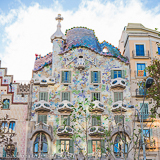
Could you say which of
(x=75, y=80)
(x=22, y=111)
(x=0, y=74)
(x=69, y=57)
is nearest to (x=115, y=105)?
(x=75, y=80)

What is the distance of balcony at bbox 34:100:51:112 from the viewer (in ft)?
110

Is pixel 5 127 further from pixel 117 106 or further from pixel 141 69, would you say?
pixel 141 69

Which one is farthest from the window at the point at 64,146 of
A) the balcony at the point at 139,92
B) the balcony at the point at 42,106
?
the balcony at the point at 139,92

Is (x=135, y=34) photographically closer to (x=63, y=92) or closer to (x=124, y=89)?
(x=124, y=89)

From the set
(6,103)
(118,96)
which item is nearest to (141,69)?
(118,96)

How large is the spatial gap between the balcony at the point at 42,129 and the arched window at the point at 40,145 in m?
0.67

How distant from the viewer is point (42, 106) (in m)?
33.7

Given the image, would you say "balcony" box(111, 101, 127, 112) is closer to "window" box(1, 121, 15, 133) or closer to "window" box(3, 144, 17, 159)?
"window" box(1, 121, 15, 133)

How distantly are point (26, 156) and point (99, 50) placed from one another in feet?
49.8

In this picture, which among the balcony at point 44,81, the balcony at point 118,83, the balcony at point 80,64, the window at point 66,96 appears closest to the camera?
the balcony at point 118,83

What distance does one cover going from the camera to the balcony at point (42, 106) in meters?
33.7

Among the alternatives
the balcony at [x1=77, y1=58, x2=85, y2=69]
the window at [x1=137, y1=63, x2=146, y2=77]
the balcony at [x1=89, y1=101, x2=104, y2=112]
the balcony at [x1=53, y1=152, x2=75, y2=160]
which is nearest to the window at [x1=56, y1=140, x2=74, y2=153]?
the balcony at [x1=53, y1=152, x2=75, y2=160]

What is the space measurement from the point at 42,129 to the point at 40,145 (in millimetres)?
1681

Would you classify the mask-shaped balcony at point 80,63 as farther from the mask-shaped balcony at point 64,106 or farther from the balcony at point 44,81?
the mask-shaped balcony at point 64,106
